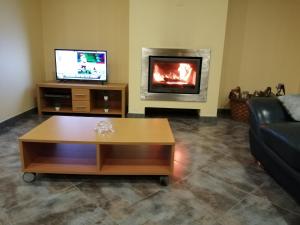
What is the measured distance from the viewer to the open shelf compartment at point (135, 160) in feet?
6.75

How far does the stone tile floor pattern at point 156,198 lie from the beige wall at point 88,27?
2522mm

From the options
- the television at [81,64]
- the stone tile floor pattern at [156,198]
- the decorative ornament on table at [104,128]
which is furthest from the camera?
the television at [81,64]

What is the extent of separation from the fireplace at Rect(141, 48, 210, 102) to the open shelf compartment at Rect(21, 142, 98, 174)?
6.58ft

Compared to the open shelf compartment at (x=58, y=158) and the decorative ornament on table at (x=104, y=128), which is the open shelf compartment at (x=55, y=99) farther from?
the decorative ornament on table at (x=104, y=128)

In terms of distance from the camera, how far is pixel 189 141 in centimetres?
318

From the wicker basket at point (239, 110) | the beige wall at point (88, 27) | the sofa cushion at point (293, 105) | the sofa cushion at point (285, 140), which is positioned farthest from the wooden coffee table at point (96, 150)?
the beige wall at point (88, 27)

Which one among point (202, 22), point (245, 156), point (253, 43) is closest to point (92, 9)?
point (202, 22)

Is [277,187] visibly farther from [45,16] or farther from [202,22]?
[45,16]

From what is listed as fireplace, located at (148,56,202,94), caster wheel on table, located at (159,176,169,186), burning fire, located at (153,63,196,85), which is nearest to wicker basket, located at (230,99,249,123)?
fireplace, located at (148,56,202,94)

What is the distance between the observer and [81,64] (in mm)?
4203

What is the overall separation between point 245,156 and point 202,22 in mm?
2224

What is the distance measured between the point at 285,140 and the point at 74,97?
324cm

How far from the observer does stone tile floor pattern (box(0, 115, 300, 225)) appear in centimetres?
167

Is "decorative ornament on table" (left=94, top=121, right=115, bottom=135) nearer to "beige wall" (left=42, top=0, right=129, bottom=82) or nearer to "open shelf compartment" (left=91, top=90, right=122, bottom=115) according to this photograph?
"open shelf compartment" (left=91, top=90, right=122, bottom=115)
